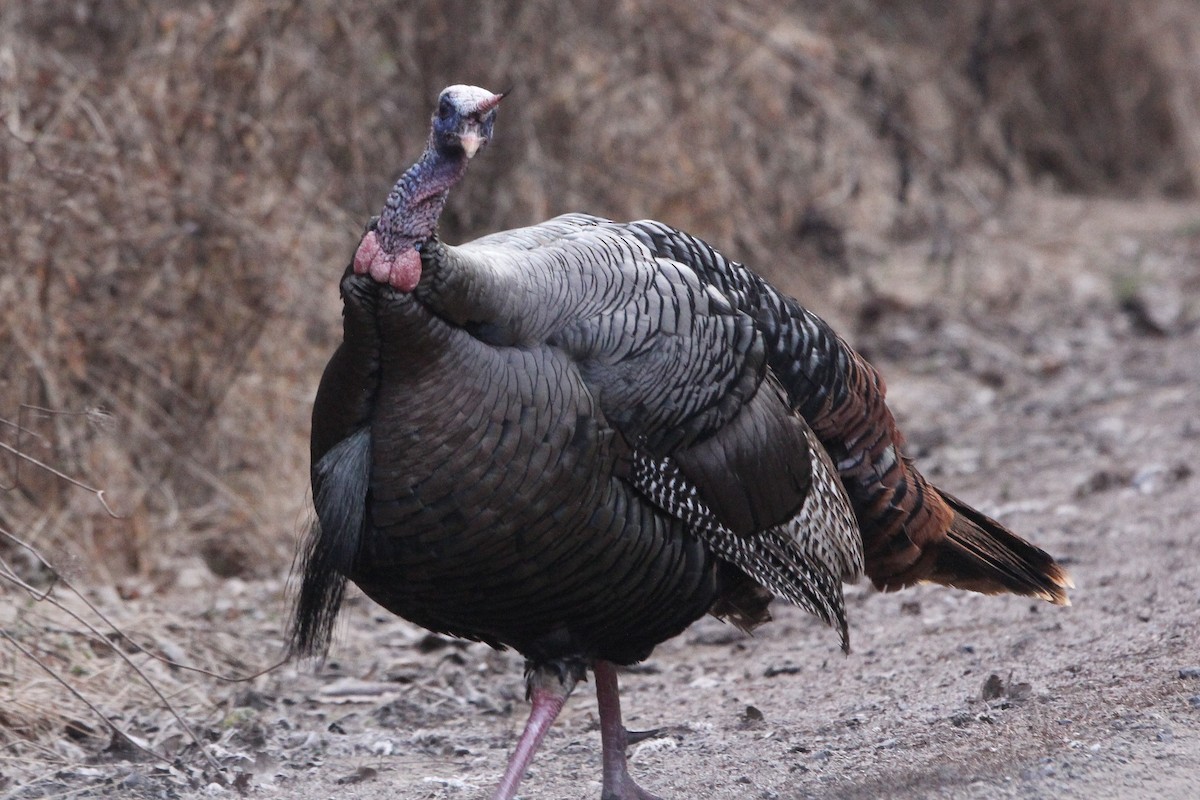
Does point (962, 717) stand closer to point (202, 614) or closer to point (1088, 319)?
point (202, 614)

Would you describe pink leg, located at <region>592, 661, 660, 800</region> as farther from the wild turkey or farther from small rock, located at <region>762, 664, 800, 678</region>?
small rock, located at <region>762, 664, 800, 678</region>

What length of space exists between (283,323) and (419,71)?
1695mm

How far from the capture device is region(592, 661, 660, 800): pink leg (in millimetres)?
4180

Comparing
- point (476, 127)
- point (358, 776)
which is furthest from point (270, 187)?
point (476, 127)

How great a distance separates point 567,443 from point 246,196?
11.1ft

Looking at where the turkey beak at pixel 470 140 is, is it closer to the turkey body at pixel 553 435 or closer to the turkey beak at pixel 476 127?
the turkey beak at pixel 476 127

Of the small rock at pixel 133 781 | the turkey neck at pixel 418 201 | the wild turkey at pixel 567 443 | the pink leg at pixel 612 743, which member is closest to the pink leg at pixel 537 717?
the wild turkey at pixel 567 443

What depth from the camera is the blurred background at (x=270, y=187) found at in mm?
5953

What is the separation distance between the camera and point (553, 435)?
3.63 m

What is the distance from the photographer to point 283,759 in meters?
4.76

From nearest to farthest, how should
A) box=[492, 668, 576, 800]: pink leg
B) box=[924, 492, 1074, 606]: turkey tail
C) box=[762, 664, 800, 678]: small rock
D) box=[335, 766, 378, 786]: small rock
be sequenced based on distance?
box=[492, 668, 576, 800]: pink leg, box=[335, 766, 378, 786]: small rock, box=[924, 492, 1074, 606]: turkey tail, box=[762, 664, 800, 678]: small rock

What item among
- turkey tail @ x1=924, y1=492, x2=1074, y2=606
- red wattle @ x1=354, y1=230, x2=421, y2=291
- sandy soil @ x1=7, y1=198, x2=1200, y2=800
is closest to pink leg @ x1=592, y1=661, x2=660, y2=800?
sandy soil @ x1=7, y1=198, x2=1200, y2=800

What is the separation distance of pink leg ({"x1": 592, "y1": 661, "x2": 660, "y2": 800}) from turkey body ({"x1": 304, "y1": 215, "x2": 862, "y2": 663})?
219 millimetres

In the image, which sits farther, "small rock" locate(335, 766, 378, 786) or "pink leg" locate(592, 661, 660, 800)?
"small rock" locate(335, 766, 378, 786)
